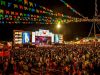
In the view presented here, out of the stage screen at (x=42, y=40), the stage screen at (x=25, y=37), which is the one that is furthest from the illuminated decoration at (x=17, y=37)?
the stage screen at (x=42, y=40)

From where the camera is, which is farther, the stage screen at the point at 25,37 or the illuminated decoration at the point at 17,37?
the stage screen at the point at 25,37

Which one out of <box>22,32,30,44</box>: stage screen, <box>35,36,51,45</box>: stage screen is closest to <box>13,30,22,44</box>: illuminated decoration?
<box>22,32,30,44</box>: stage screen

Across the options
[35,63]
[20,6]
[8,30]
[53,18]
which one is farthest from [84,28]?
[35,63]

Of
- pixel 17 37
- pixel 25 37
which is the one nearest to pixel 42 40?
pixel 25 37

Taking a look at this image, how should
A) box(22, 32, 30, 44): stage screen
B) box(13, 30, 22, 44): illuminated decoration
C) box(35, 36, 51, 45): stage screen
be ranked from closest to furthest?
box(13, 30, 22, 44): illuminated decoration → box(22, 32, 30, 44): stage screen → box(35, 36, 51, 45): stage screen

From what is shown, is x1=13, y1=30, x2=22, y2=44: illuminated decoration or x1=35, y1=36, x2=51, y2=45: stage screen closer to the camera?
x1=13, y1=30, x2=22, y2=44: illuminated decoration

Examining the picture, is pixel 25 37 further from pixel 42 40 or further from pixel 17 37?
pixel 42 40

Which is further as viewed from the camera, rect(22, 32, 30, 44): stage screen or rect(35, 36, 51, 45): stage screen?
rect(35, 36, 51, 45): stage screen

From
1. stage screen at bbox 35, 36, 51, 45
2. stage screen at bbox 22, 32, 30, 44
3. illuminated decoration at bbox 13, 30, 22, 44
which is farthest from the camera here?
stage screen at bbox 35, 36, 51, 45

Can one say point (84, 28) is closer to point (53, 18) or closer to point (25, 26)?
point (25, 26)

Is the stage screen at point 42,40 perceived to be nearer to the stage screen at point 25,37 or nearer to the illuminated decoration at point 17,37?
the stage screen at point 25,37

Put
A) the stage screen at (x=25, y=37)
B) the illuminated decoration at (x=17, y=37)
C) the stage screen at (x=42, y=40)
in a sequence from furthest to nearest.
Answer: the stage screen at (x=42, y=40), the stage screen at (x=25, y=37), the illuminated decoration at (x=17, y=37)

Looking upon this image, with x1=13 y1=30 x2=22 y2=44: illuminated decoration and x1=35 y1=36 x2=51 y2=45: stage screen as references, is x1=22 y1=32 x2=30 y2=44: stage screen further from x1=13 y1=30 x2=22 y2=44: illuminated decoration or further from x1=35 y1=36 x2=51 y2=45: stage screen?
x1=35 y1=36 x2=51 y2=45: stage screen

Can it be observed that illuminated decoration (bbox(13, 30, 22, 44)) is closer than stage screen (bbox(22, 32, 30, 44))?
Yes
